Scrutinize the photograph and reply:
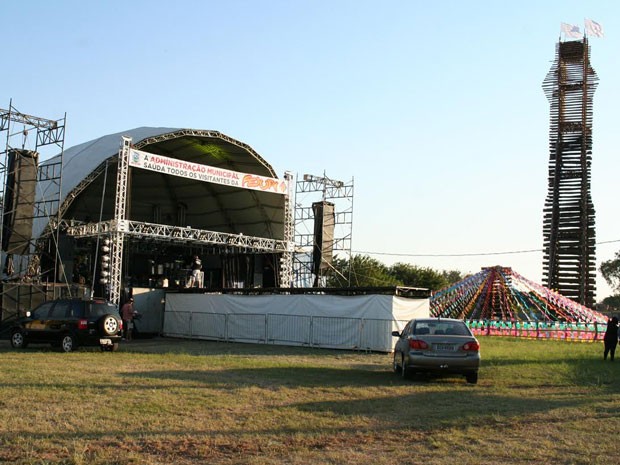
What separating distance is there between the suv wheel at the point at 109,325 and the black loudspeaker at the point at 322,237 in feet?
62.4

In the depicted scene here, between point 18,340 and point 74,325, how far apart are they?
257 centimetres

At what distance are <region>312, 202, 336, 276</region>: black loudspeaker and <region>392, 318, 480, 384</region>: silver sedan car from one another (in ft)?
78.0

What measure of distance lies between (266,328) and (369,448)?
17.2 metres

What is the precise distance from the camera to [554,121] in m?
41.7

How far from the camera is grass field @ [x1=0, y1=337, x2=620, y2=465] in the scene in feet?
23.5

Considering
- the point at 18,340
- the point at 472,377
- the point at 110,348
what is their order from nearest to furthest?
the point at 472,377, the point at 110,348, the point at 18,340

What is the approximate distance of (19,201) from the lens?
25609 mm

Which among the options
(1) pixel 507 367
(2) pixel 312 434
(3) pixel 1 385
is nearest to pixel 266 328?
(1) pixel 507 367

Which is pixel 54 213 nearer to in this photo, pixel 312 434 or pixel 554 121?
pixel 312 434

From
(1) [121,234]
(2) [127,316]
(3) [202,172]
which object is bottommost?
(2) [127,316]

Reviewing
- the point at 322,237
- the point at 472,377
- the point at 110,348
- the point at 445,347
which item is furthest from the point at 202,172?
the point at 472,377

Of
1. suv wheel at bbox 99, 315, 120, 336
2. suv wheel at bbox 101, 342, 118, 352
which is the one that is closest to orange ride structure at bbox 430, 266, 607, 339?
suv wheel at bbox 101, 342, 118, 352

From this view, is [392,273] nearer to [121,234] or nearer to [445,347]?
[121,234]

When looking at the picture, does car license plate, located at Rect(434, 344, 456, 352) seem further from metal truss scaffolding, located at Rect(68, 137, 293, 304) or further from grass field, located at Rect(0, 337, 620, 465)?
metal truss scaffolding, located at Rect(68, 137, 293, 304)
